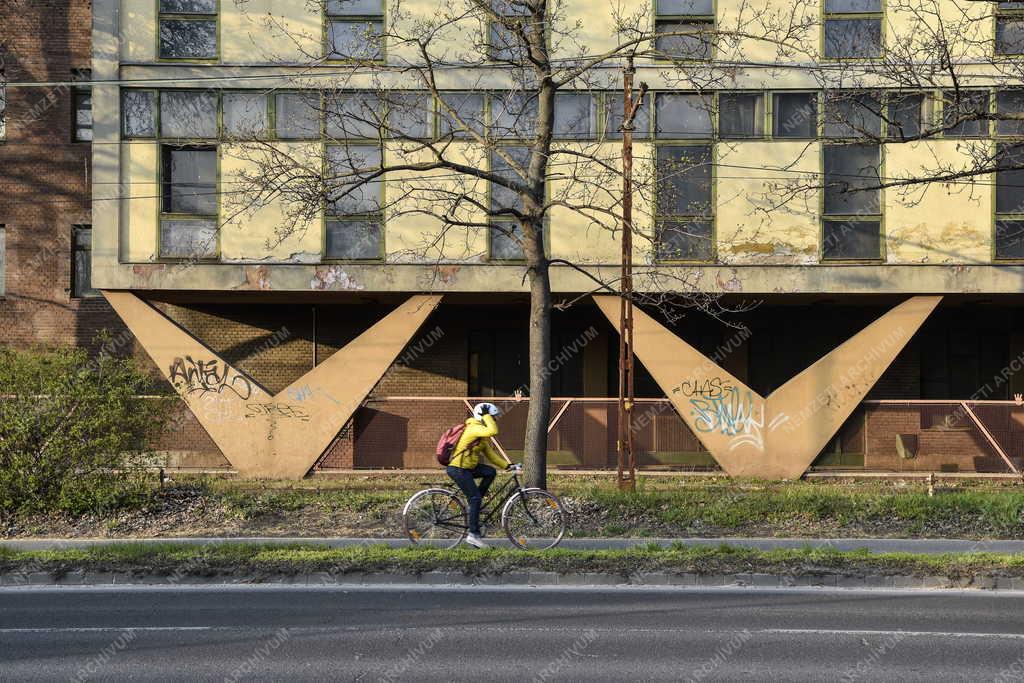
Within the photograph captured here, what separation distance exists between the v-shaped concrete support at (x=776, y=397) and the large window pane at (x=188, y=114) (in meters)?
7.79

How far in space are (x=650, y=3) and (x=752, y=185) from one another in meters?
3.76

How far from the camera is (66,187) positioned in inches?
933

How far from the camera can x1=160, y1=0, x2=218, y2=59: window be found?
783 inches

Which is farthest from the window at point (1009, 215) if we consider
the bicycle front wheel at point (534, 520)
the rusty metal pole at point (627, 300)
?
the bicycle front wheel at point (534, 520)

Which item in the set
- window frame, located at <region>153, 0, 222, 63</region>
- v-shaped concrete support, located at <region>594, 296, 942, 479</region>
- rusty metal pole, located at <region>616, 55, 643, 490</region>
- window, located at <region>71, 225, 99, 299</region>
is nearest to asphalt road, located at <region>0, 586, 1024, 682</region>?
rusty metal pole, located at <region>616, 55, 643, 490</region>

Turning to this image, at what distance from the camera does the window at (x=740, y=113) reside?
19.7m

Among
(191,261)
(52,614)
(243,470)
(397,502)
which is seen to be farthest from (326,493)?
(52,614)

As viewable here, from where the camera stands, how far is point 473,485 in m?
12.0

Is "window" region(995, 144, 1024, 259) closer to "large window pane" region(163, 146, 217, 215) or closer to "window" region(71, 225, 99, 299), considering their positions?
"large window pane" region(163, 146, 217, 215)

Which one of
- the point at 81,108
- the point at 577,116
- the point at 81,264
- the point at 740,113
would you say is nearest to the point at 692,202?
the point at 740,113

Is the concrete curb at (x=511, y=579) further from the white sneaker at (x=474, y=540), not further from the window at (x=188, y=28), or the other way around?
the window at (x=188, y=28)

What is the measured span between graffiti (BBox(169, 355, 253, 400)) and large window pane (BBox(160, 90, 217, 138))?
4.13 meters

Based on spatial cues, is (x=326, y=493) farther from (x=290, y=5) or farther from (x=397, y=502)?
(x=290, y=5)

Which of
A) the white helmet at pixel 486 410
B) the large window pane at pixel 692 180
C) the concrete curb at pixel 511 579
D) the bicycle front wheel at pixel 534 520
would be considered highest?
the large window pane at pixel 692 180
